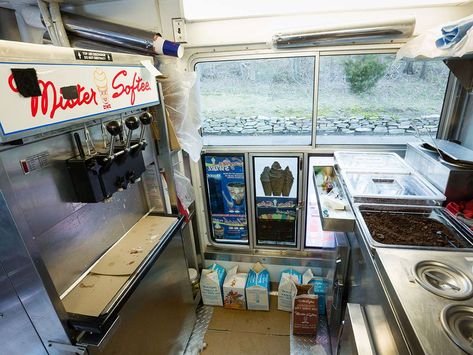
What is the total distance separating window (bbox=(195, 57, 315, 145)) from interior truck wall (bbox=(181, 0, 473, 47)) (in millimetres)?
245

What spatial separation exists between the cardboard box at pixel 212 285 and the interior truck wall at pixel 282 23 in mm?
2077

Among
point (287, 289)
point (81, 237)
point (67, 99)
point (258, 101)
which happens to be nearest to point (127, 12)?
point (258, 101)

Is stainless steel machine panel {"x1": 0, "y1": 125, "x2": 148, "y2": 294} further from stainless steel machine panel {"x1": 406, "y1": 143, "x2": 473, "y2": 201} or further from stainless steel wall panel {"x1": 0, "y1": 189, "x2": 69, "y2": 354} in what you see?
stainless steel machine panel {"x1": 406, "y1": 143, "x2": 473, "y2": 201}

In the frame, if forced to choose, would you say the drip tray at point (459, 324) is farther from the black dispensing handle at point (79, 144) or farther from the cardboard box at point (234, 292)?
the cardboard box at point (234, 292)

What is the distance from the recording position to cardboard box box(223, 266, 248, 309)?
2.62 m

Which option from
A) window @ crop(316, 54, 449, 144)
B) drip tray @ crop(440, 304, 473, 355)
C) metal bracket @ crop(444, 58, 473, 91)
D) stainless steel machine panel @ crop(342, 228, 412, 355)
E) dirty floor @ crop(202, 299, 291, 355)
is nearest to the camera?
drip tray @ crop(440, 304, 473, 355)

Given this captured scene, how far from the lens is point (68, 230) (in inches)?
49.7

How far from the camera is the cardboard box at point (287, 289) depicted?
99.0 inches

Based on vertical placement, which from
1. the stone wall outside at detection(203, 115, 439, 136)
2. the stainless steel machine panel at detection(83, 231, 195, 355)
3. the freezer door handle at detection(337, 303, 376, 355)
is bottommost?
the stainless steel machine panel at detection(83, 231, 195, 355)

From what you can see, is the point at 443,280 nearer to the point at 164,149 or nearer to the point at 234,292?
the point at 164,149

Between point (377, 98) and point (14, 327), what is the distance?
270 cm

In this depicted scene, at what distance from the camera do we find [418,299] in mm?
961

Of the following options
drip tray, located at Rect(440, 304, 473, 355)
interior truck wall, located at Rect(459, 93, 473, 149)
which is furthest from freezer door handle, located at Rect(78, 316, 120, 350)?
interior truck wall, located at Rect(459, 93, 473, 149)

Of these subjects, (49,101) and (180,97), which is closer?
(49,101)
